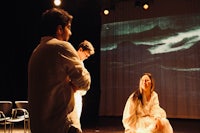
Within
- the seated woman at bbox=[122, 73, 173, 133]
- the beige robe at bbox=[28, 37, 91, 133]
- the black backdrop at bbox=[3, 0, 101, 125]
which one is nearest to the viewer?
the beige robe at bbox=[28, 37, 91, 133]

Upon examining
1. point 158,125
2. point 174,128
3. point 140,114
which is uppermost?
point 140,114

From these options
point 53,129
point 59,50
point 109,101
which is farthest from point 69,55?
point 109,101

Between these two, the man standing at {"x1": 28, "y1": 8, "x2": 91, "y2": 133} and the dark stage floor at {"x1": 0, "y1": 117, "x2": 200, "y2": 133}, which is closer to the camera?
the man standing at {"x1": 28, "y1": 8, "x2": 91, "y2": 133}

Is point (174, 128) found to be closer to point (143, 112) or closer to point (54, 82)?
point (143, 112)

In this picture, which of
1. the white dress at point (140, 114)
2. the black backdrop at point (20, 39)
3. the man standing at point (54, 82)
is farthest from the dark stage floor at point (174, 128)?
A: the man standing at point (54, 82)

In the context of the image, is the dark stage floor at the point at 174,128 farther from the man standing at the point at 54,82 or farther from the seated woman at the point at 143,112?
the man standing at the point at 54,82

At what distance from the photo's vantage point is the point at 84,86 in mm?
1176

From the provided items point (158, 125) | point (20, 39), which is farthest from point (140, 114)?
point (20, 39)

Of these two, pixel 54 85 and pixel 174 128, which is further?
pixel 174 128

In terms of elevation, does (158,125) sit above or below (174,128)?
above

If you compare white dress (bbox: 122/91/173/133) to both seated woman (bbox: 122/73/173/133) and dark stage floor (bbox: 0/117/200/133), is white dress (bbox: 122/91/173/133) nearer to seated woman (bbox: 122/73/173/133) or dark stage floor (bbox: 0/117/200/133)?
seated woman (bbox: 122/73/173/133)

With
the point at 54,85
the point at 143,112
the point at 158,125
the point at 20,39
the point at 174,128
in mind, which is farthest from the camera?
the point at 20,39

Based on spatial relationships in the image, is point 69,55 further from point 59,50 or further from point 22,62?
point 22,62

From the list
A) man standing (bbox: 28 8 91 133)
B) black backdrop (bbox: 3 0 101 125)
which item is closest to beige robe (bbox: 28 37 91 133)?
man standing (bbox: 28 8 91 133)
